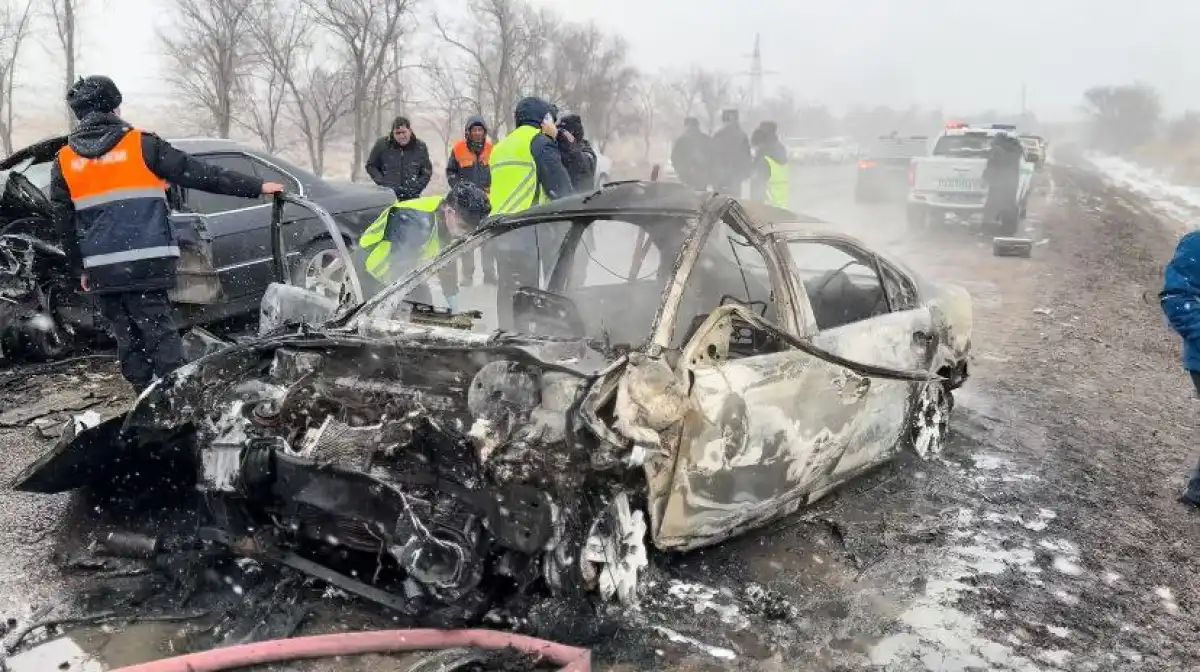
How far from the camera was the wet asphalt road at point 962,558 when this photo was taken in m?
3.08

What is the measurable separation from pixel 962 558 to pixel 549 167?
405cm

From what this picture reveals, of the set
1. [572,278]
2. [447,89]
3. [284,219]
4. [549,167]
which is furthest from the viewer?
[447,89]

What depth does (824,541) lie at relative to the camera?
13.0 ft

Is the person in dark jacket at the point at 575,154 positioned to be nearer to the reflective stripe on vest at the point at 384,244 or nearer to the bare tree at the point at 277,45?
the reflective stripe on vest at the point at 384,244

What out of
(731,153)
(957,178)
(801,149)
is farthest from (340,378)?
(801,149)

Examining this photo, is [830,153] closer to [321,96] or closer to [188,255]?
[321,96]

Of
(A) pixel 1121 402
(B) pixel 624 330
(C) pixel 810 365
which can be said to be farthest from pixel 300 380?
(A) pixel 1121 402

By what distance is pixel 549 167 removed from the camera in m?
6.60

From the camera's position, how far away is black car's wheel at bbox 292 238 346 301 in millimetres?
6098

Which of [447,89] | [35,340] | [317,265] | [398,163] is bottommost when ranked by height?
[35,340]

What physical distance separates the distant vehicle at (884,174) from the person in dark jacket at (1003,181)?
425 cm

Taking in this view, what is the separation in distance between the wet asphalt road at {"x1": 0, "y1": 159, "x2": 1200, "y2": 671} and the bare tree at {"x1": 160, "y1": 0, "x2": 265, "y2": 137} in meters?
9.70

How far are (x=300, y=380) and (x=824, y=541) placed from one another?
2.32 m

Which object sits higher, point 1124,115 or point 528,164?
point 1124,115
